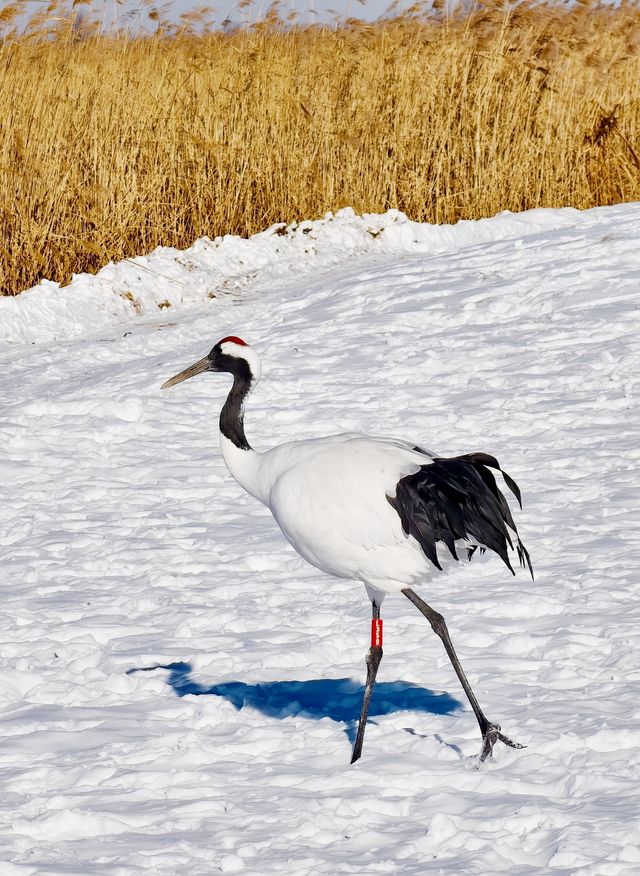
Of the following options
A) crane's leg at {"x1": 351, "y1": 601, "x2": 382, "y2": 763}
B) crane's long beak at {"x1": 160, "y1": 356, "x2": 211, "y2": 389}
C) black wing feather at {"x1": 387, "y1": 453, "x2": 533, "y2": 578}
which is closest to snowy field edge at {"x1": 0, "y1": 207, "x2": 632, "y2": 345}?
crane's long beak at {"x1": 160, "y1": 356, "x2": 211, "y2": 389}

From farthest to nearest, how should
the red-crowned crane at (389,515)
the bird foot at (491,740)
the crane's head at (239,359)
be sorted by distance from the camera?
the crane's head at (239,359), the red-crowned crane at (389,515), the bird foot at (491,740)

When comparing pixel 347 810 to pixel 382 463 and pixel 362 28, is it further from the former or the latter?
pixel 362 28

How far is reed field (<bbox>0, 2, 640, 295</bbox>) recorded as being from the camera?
34.7 ft

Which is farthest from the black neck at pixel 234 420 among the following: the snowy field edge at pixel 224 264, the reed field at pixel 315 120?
the reed field at pixel 315 120

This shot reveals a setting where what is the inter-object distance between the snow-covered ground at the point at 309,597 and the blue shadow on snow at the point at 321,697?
13 mm

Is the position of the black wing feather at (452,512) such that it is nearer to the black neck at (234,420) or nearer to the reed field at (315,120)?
the black neck at (234,420)

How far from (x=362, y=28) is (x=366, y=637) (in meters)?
8.95

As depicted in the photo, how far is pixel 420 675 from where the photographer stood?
4.29m

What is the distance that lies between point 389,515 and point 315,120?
28.0 feet

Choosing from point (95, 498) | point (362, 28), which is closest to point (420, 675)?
point (95, 498)

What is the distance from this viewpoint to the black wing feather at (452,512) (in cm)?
361

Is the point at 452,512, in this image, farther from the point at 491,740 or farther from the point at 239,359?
the point at 239,359

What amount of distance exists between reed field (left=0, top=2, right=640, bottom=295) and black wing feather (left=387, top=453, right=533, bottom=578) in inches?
285

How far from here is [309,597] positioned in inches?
200
